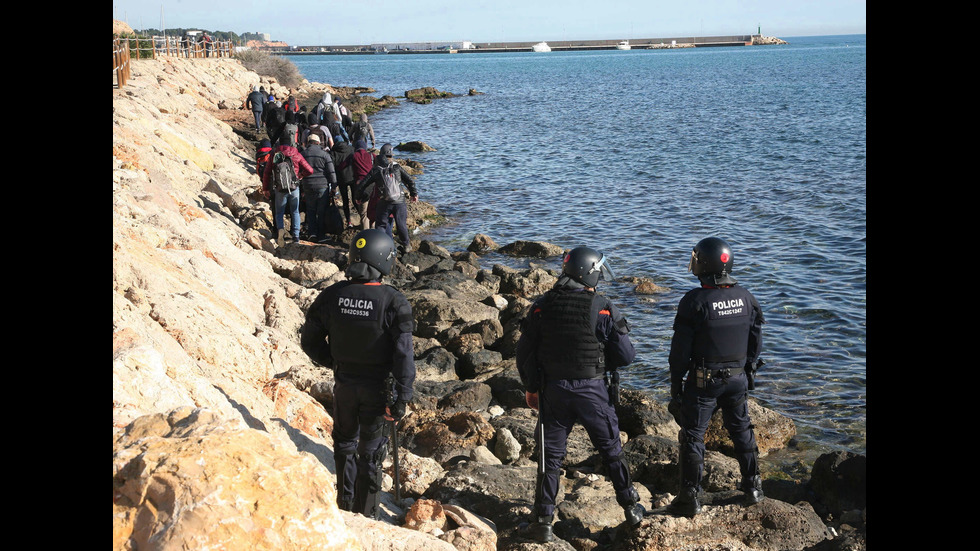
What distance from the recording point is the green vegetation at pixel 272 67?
57.5 meters

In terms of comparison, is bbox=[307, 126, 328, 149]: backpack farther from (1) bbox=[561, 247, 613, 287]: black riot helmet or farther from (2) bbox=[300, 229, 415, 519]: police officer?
(1) bbox=[561, 247, 613, 287]: black riot helmet

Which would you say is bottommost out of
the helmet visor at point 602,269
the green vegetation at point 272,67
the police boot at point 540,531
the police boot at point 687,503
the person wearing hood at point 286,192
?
the police boot at point 540,531

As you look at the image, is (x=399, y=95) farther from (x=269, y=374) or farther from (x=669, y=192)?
(x=269, y=374)

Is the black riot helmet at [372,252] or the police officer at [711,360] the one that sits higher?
the black riot helmet at [372,252]

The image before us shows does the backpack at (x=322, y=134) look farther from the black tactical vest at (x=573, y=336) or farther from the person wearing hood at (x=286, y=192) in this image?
the black tactical vest at (x=573, y=336)

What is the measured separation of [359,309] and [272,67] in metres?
56.1

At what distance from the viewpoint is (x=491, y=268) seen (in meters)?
16.8

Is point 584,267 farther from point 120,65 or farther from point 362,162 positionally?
point 120,65

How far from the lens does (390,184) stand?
13820 millimetres

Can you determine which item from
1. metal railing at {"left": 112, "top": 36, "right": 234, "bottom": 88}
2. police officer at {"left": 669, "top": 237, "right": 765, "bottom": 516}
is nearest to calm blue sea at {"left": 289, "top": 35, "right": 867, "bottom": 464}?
police officer at {"left": 669, "top": 237, "right": 765, "bottom": 516}

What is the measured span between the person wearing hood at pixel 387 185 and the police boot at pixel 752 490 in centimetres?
885

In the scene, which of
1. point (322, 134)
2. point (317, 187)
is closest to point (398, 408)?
point (317, 187)

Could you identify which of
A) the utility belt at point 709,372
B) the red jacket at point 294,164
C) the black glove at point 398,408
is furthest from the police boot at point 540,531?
the red jacket at point 294,164
